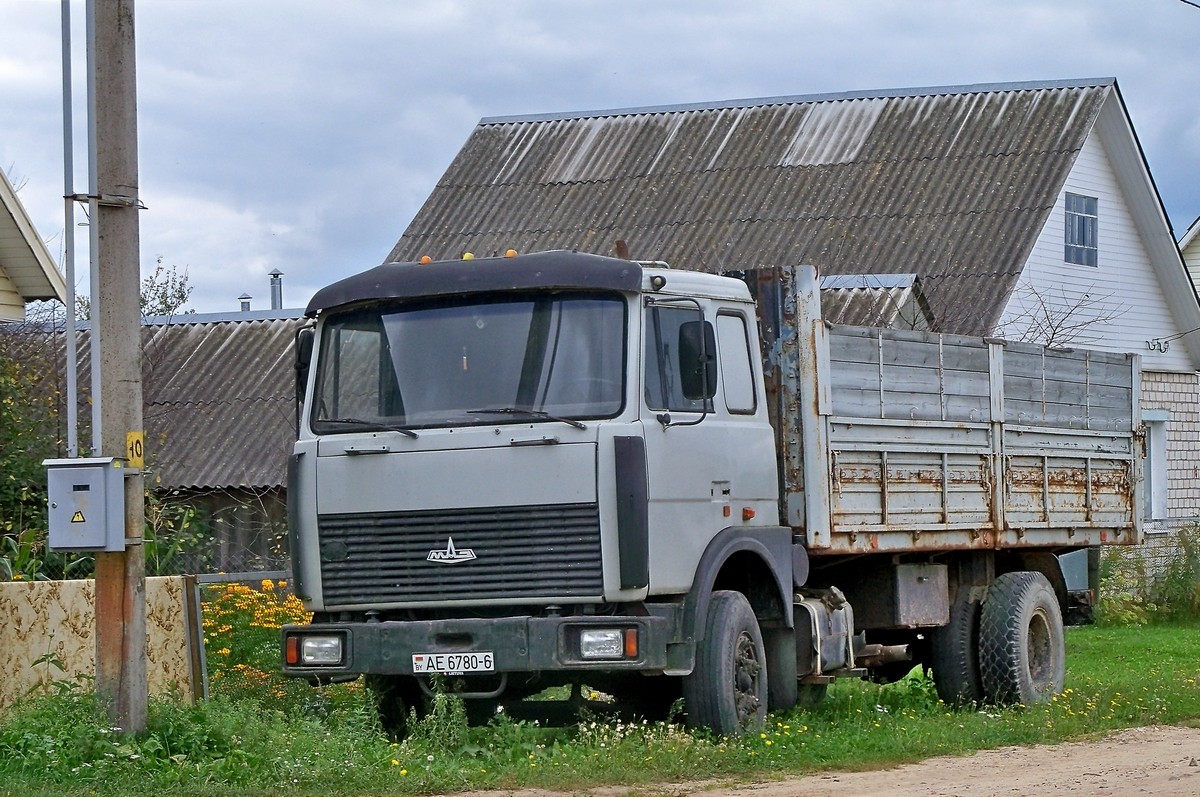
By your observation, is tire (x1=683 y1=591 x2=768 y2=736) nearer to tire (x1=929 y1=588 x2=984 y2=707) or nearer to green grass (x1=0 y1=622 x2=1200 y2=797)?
green grass (x1=0 y1=622 x2=1200 y2=797)

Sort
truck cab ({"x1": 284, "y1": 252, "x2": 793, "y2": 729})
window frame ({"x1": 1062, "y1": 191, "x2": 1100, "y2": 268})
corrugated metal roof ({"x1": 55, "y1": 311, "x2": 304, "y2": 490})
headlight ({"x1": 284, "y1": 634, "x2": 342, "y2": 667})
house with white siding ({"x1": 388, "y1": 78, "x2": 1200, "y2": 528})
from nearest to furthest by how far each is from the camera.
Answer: truck cab ({"x1": 284, "y1": 252, "x2": 793, "y2": 729})
headlight ({"x1": 284, "y1": 634, "x2": 342, "y2": 667})
corrugated metal roof ({"x1": 55, "y1": 311, "x2": 304, "y2": 490})
house with white siding ({"x1": 388, "y1": 78, "x2": 1200, "y2": 528})
window frame ({"x1": 1062, "y1": 191, "x2": 1100, "y2": 268})

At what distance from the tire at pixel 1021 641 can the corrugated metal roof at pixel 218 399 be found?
11706mm

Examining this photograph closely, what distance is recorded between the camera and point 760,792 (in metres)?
9.39

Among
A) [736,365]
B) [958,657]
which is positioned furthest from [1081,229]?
[736,365]

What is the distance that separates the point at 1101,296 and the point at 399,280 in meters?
19.9

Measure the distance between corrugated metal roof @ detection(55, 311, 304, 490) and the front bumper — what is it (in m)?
12.8

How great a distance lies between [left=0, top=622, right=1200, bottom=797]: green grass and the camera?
943cm

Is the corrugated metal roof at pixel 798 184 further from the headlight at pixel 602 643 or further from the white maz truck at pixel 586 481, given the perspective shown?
the headlight at pixel 602 643

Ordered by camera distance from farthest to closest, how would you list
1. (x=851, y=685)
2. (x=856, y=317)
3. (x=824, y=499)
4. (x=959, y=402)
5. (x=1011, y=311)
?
(x=1011, y=311) → (x=856, y=317) → (x=851, y=685) → (x=959, y=402) → (x=824, y=499)

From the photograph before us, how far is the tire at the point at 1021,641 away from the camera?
13617 millimetres

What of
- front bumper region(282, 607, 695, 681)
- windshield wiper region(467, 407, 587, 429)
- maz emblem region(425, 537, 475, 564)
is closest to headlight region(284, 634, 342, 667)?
front bumper region(282, 607, 695, 681)

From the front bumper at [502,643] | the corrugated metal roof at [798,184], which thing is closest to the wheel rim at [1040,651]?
the front bumper at [502,643]

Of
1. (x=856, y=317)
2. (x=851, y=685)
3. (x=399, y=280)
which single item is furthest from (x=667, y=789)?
(x=856, y=317)

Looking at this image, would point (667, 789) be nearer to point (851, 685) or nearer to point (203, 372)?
point (851, 685)
